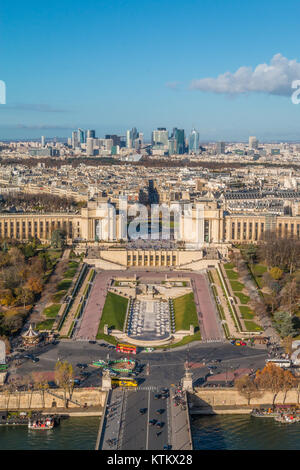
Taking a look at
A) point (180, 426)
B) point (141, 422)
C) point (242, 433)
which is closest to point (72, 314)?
point (141, 422)

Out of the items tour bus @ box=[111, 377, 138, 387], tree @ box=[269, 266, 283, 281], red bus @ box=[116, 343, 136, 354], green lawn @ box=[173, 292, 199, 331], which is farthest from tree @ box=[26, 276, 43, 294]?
tree @ box=[269, 266, 283, 281]

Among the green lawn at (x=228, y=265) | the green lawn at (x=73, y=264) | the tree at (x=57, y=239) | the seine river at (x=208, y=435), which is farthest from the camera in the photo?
the tree at (x=57, y=239)

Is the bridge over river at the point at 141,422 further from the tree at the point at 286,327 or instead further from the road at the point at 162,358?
the tree at the point at 286,327

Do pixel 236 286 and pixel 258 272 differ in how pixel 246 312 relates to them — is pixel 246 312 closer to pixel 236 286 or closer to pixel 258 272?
pixel 236 286

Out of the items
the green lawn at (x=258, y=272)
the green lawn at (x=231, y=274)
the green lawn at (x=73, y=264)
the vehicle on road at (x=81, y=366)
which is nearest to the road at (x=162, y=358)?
the vehicle on road at (x=81, y=366)

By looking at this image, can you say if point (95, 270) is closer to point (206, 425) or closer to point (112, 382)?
point (112, 382)
